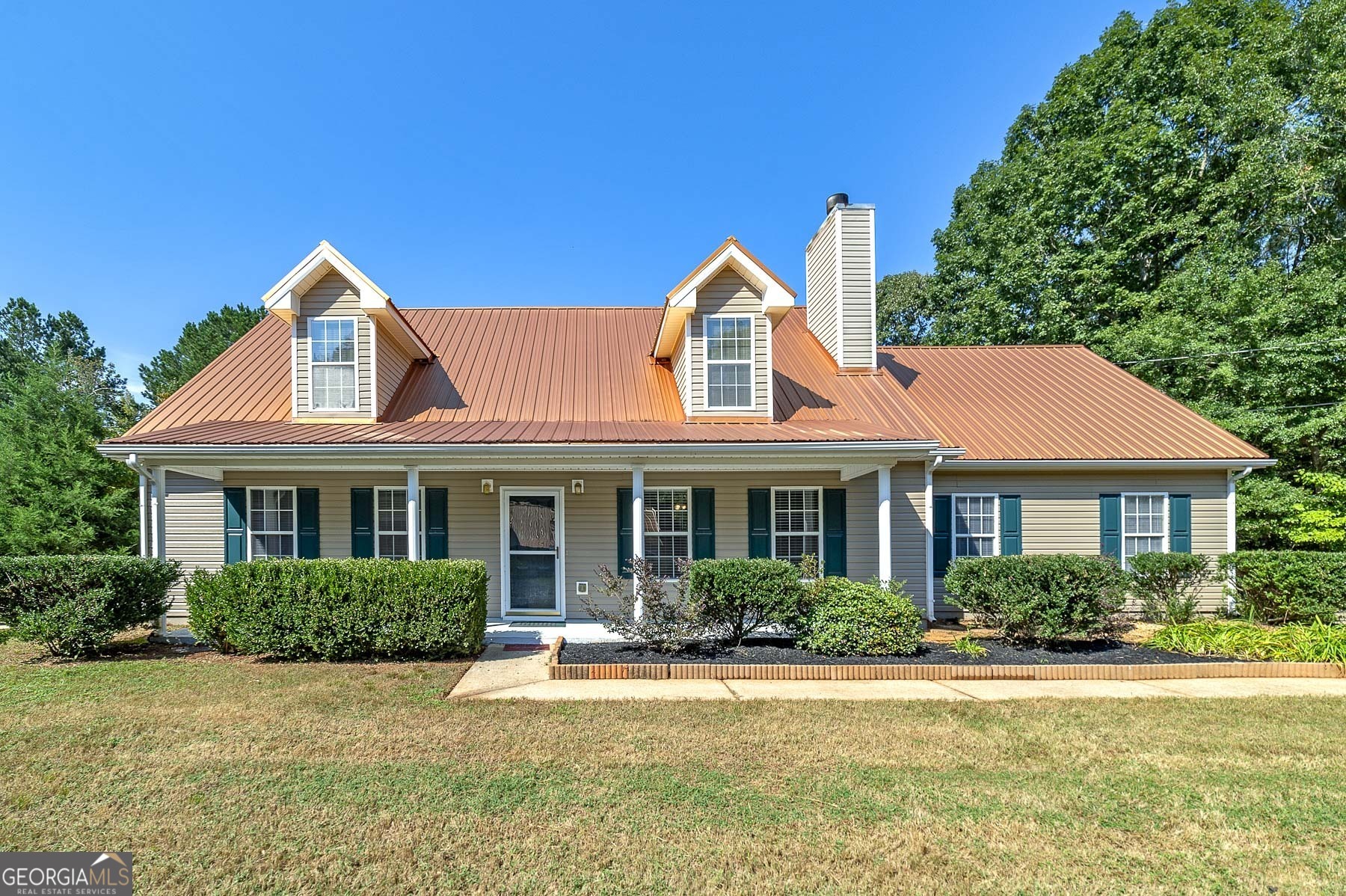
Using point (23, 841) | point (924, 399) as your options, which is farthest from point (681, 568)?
point (924, 399)

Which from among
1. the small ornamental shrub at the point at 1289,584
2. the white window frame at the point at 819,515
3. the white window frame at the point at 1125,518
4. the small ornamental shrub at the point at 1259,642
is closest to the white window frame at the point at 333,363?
the white window frame at the point at 819,515

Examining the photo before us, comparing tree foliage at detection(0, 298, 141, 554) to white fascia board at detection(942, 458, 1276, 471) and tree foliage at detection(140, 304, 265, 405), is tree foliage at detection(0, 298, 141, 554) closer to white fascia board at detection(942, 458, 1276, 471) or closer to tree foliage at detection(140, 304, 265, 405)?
tree foliage at detection(140, 304, 265, 405)

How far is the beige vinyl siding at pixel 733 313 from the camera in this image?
10359 millimetres

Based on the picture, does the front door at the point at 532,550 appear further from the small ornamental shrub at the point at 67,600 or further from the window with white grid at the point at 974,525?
the window with white grid at the point at 974,525

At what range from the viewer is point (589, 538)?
10297 millimetres

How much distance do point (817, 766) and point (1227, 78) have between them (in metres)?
24.0

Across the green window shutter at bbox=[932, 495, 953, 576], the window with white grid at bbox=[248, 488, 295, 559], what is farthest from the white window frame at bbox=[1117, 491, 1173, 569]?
the window with white grid at bbox=[248, 488, 295, 559]

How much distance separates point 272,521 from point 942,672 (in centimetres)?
1016

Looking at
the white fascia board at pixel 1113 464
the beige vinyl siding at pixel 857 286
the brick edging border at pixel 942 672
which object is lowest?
the brick edging border at pixel 942 672

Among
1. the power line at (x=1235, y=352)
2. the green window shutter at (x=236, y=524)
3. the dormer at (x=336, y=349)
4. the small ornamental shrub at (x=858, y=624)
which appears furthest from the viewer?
the power line at (x=1235, y=352)

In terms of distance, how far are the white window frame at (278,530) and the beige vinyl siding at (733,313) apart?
6654mm

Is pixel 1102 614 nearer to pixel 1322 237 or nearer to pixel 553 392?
pixel 553 392

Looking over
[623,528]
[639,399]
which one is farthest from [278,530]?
[639,399]

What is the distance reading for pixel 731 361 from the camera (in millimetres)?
10406
